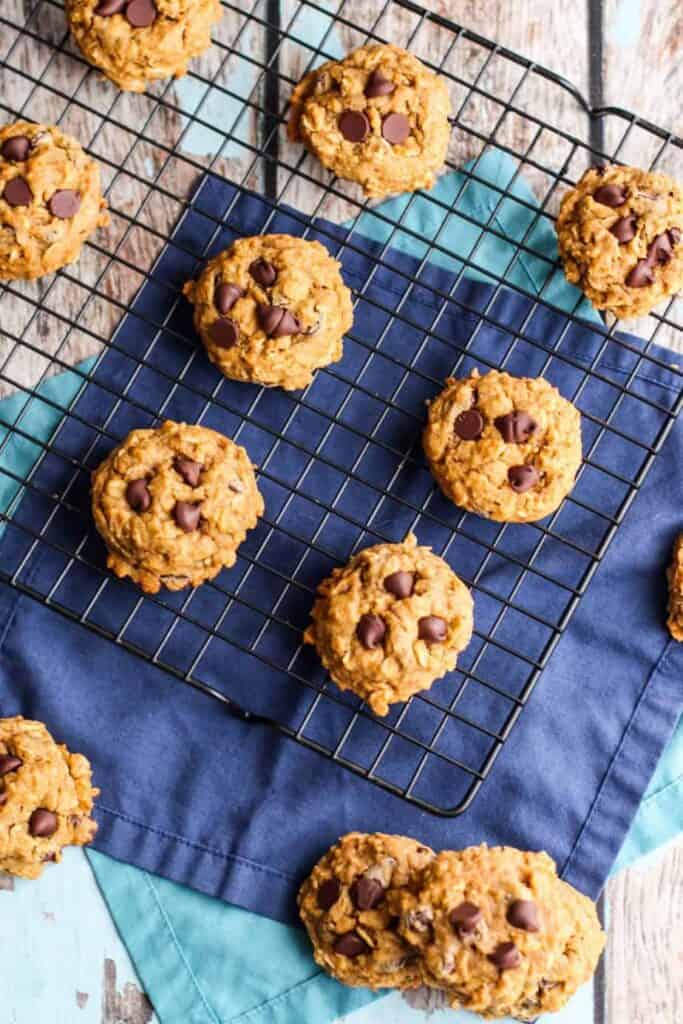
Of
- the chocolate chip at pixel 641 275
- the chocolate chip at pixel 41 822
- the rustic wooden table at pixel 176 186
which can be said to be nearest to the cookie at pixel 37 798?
the chocolate chip at pixel 41 822

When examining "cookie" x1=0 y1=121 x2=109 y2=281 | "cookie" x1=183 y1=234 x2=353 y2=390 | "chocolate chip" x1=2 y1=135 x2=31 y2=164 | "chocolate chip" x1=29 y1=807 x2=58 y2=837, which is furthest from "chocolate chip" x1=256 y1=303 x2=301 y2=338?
"chocolate chip" x1=29 y1=807 x2=58 y2=837

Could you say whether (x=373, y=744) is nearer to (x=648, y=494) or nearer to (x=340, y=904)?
(x=340, y=904)

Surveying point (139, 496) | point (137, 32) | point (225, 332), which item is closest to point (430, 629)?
point (139, 496)

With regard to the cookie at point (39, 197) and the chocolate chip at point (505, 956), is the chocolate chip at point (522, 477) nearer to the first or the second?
the chocolate chip at point (505, 956)

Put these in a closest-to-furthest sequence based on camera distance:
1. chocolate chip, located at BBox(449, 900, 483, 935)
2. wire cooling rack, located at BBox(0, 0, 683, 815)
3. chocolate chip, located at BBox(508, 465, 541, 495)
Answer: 1. chocolate chip, located at BBox(449, 900, 483, 935)
2. chocolate chip, located at BBox(508, 465, 541, 495)
3. wire cooling rack, located at BBox(0, 0, 683, 815)

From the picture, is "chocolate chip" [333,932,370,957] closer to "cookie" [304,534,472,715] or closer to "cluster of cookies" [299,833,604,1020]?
"cluster of cookies" [299,833,604,1020]
